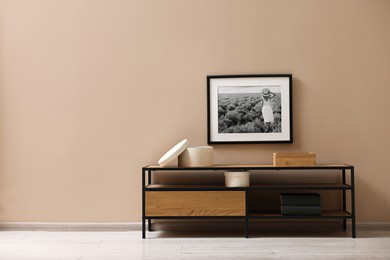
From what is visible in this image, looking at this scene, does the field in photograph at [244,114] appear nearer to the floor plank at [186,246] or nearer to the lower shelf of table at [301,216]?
the lower shelf of table at [301,216]

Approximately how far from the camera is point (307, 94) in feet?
12.0

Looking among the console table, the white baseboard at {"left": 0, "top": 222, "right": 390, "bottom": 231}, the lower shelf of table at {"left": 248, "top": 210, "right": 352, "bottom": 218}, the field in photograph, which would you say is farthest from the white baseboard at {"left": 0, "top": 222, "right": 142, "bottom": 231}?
the field in photograph

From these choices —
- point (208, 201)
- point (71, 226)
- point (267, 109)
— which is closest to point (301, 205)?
point (208, 201)

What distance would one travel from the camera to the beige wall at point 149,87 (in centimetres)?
→ 363

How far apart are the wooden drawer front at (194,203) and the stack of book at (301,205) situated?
0.30 metres

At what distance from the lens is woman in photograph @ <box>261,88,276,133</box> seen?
3.62 meters

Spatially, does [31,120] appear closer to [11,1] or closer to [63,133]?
[63,133]

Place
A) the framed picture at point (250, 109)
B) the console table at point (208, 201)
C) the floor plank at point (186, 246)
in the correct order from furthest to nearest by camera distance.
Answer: the framed picture at point (250, 109) < the console table at point (208, 201) < the floor plank at point (186, 246)

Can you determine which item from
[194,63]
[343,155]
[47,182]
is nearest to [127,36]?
[194,63]

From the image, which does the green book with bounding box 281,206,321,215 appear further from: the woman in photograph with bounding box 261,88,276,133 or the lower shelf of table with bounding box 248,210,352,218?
the woman in photograph with bounding box 261,88,276,133

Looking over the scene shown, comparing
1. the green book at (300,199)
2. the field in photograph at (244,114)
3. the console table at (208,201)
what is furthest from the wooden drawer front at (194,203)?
the field in photograph at (244,114)

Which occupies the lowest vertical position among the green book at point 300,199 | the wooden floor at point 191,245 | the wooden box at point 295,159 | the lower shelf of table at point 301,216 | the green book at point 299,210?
the wooden floor at point 191,245

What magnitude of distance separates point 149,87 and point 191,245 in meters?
1.27

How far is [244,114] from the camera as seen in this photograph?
11.9 feet
